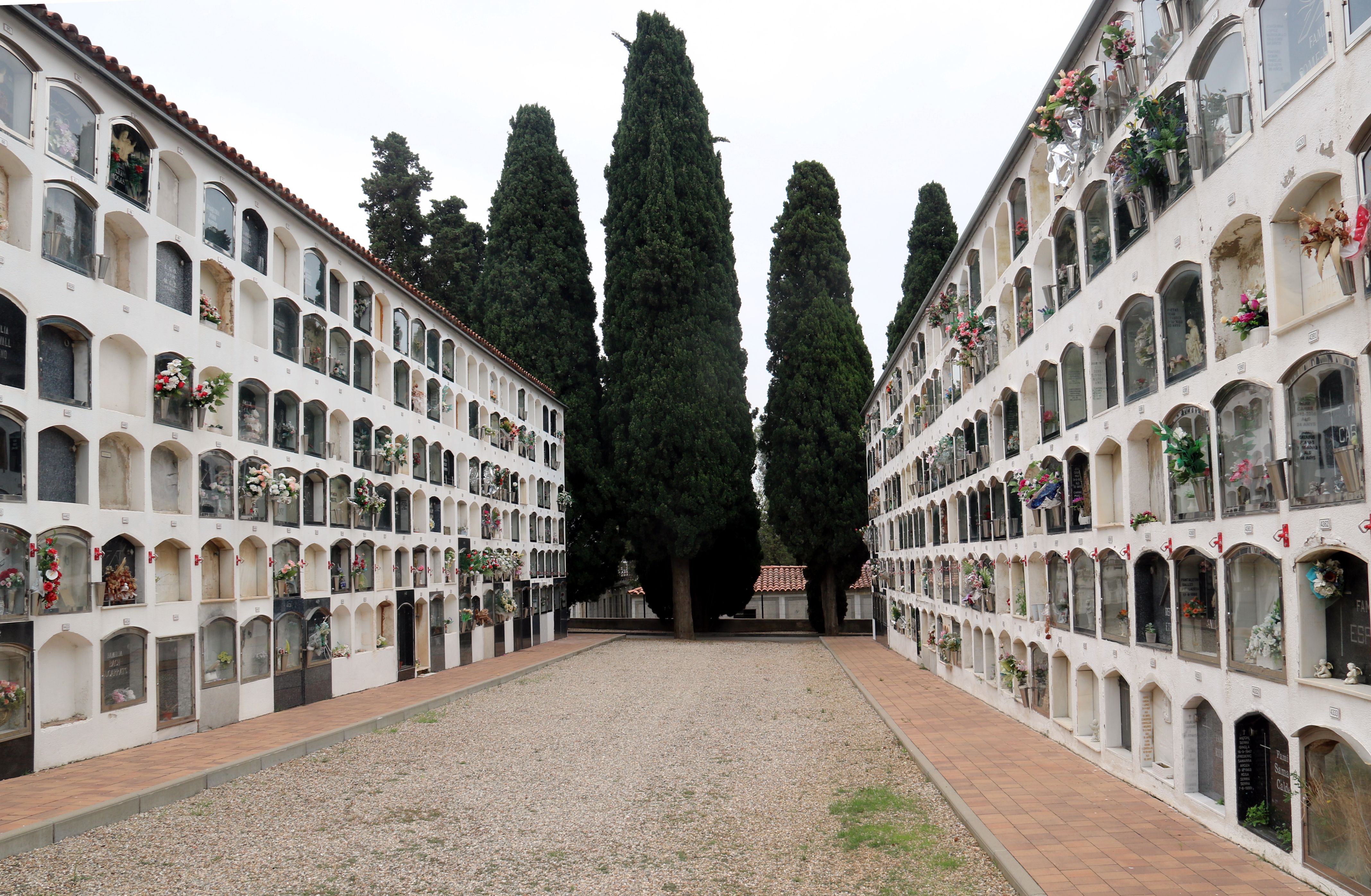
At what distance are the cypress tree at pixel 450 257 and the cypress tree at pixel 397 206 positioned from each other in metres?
0.46

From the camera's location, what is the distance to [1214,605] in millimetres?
7723

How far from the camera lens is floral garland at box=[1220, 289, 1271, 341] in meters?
6.76

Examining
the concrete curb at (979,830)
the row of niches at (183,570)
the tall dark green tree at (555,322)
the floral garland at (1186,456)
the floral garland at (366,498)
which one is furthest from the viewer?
the tall dark green tree at (555,322)

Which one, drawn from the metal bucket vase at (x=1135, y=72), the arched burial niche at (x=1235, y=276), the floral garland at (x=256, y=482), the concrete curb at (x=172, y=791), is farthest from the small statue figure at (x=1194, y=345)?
the floral garland at (x=256, y=482)

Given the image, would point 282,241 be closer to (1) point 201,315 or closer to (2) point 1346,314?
(1) point 201,315

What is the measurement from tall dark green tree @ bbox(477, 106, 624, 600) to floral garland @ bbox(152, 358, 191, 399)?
21615 millimetres

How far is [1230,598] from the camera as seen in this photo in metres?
7.38

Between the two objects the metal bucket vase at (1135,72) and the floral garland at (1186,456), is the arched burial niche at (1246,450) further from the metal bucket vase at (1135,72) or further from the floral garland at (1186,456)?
the metal bucket vase at (1135,72)

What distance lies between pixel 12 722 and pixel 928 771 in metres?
9.36

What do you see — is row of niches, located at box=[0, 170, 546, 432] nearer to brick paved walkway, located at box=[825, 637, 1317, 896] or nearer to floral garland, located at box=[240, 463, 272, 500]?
floral garland, located at box=[240, 463, 272, 500]

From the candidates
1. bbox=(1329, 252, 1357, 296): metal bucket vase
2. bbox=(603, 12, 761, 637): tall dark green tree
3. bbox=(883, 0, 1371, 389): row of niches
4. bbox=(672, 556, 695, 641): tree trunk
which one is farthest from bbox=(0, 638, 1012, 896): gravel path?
bbox=(672, 556, 695, 641): tree trunk

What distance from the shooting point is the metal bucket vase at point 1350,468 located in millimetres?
5656

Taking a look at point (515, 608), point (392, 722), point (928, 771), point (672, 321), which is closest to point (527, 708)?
point (392, 722)

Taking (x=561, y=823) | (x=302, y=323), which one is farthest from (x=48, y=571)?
(x=302, y=323)
